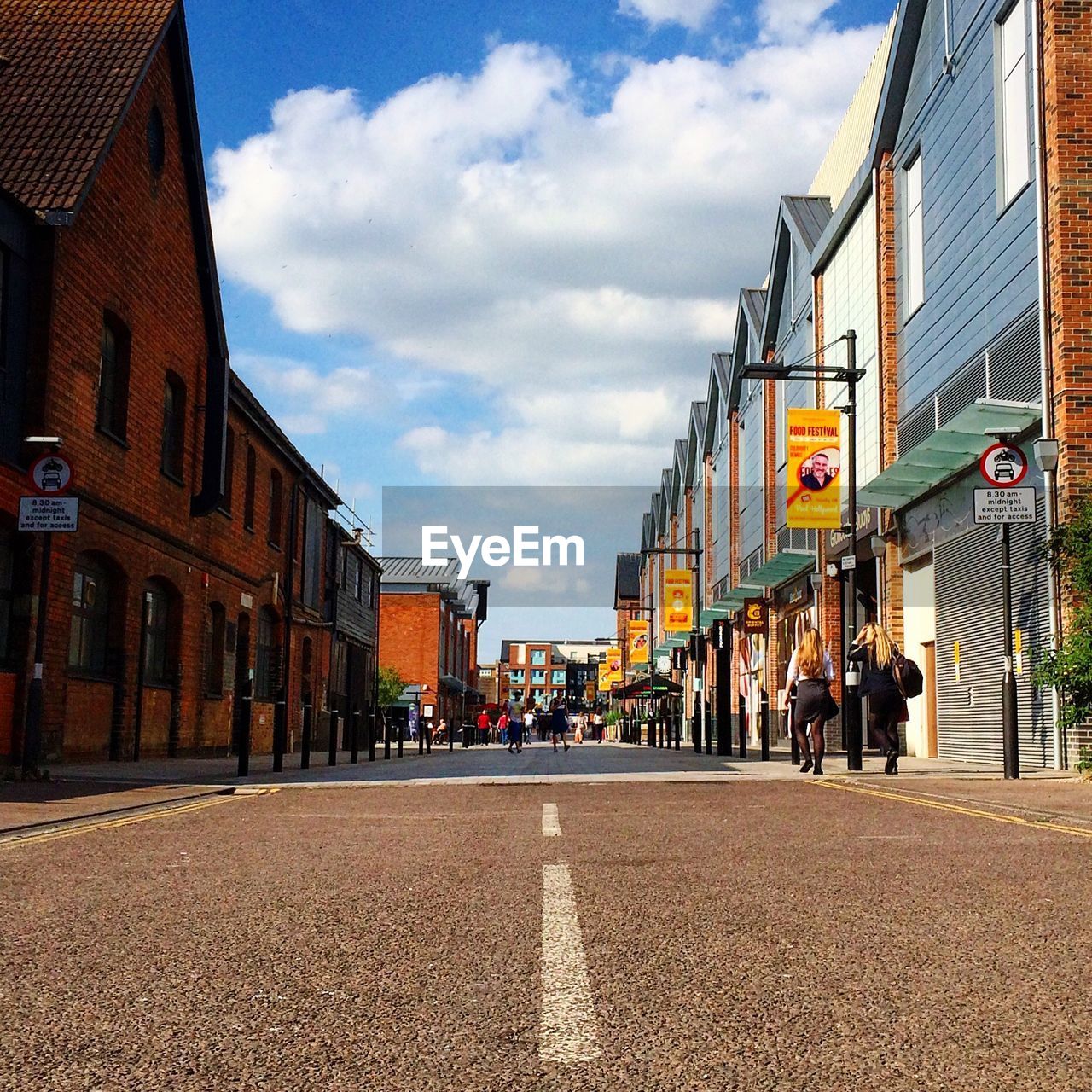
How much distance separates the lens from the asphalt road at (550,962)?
A: 3217mm

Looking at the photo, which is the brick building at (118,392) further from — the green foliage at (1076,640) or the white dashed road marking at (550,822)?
the green foliage at (1076,640)

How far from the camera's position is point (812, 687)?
54.3ft

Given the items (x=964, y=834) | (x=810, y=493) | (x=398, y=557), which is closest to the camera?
(x=964, y=834)

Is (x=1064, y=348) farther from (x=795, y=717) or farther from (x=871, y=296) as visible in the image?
(x=871, y=296)

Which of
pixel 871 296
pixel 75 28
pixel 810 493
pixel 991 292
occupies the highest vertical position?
pixel 75 28

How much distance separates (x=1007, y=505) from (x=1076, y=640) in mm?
1767

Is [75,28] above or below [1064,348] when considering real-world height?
above

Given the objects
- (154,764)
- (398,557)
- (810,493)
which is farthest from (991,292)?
(398,557)

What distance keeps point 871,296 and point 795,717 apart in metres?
14.3

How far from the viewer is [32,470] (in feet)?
48.9

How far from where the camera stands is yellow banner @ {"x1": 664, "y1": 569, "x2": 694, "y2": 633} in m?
49.1

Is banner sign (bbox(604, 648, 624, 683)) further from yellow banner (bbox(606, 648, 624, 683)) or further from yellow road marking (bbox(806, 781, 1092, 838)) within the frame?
yellow road marking (bbox(806, 781, 1092, 838))

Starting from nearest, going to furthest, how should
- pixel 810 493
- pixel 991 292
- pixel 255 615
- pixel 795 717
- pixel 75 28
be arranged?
pixel 795 717, pixel 991 292, pixel 75 28, pixel 810 493, pixel 255 615

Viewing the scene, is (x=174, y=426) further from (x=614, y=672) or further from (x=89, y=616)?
(x=614, y=672)
